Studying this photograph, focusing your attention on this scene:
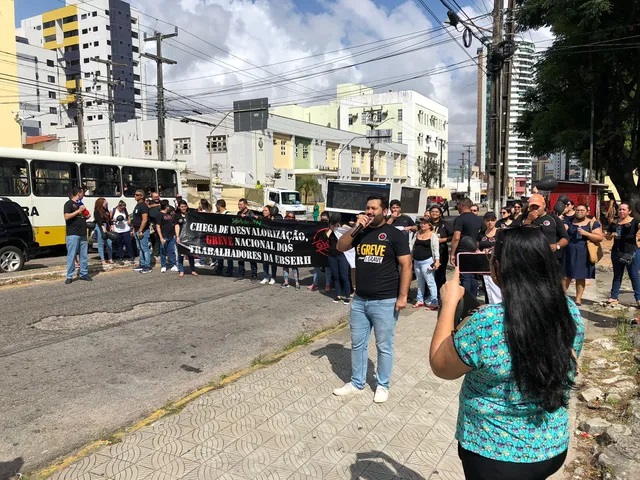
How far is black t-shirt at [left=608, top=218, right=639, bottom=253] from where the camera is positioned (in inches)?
316

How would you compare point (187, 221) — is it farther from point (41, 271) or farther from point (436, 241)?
point (436, 241)

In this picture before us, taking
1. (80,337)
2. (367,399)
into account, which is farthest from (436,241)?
(80,337)

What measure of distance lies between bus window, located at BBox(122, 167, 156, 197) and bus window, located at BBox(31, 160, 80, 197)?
1865 millimetres

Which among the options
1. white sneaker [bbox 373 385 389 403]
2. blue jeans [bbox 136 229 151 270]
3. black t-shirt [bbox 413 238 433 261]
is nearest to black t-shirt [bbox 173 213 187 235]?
blue jeans [bbox 136 229 151 270]

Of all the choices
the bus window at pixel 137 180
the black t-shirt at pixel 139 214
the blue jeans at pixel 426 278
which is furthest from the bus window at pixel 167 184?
the blue jeans at pixel 426 278

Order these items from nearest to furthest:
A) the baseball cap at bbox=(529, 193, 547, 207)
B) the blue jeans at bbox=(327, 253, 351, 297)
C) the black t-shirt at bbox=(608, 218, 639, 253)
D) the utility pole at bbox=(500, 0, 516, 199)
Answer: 1. the baseball cap at bbox=(529, 193, 547, 207)
2. the black t-shirt at bbox=(608, 218, 639, 253)
3. the blue jeans at bbox=(327, 253, 351, 297)
4. the utility pole at bbox=(500, 0, 516, 199)

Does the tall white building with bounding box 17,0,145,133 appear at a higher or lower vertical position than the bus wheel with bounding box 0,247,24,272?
higher

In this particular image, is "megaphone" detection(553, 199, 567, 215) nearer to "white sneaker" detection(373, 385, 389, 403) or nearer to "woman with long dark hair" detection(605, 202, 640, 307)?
"woman with long dark hair" detection(605, 202, 640, 307)

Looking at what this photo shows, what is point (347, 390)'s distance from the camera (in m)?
4.86

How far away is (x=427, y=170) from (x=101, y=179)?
2730 inches

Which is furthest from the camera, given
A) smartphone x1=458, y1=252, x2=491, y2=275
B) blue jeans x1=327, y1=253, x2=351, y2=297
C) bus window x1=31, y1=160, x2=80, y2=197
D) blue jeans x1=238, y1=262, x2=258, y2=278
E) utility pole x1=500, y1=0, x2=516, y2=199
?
bus window x1=31, y1=160, x2=80, y2=197

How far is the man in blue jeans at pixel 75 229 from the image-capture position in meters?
9.96

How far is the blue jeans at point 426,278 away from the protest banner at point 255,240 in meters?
1.91

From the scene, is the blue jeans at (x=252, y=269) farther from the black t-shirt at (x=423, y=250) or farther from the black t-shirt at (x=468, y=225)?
the black t-shirt at (x=468, y=225)
